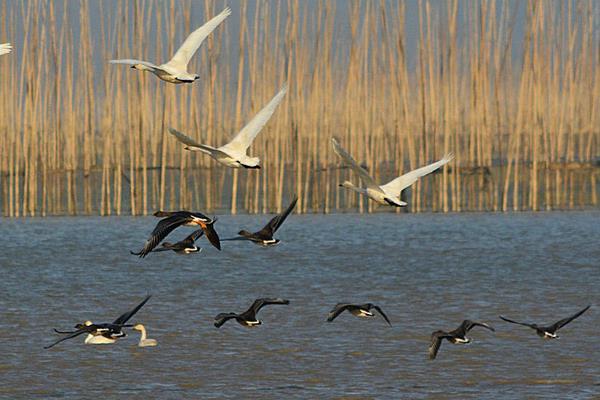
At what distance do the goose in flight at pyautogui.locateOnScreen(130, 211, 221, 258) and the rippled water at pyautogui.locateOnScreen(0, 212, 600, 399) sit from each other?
1.49 meters

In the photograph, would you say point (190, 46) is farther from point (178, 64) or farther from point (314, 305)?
point (314, 305)

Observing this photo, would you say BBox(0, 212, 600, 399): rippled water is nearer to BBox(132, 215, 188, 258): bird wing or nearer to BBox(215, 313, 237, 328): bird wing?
BBox(215, 313, 237, 328): bird wing

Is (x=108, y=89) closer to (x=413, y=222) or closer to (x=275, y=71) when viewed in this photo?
(x=275, y=71)

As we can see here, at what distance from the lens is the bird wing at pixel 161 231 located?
11.7m

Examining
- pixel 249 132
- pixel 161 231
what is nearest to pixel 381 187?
pixel 249 132

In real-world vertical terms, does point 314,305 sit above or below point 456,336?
below

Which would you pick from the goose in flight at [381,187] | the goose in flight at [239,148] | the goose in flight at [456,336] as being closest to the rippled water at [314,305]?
the goose in flight at [456,336]

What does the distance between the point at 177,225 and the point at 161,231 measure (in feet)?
0.72

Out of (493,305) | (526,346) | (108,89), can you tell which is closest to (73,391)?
(526,346)

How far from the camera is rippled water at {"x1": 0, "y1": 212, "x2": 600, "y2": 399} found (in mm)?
13023

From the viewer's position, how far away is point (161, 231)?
1199 cm

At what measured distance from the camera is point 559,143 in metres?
33.3

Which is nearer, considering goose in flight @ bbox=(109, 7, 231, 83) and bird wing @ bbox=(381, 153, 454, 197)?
goose in flight @ bbox=(109, 7, 231, 83)

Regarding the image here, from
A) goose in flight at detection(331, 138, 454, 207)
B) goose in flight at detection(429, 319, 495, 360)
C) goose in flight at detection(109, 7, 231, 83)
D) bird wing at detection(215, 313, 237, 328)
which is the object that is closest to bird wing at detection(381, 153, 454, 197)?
goose in flight at detection(331, 138, 454, 207)
